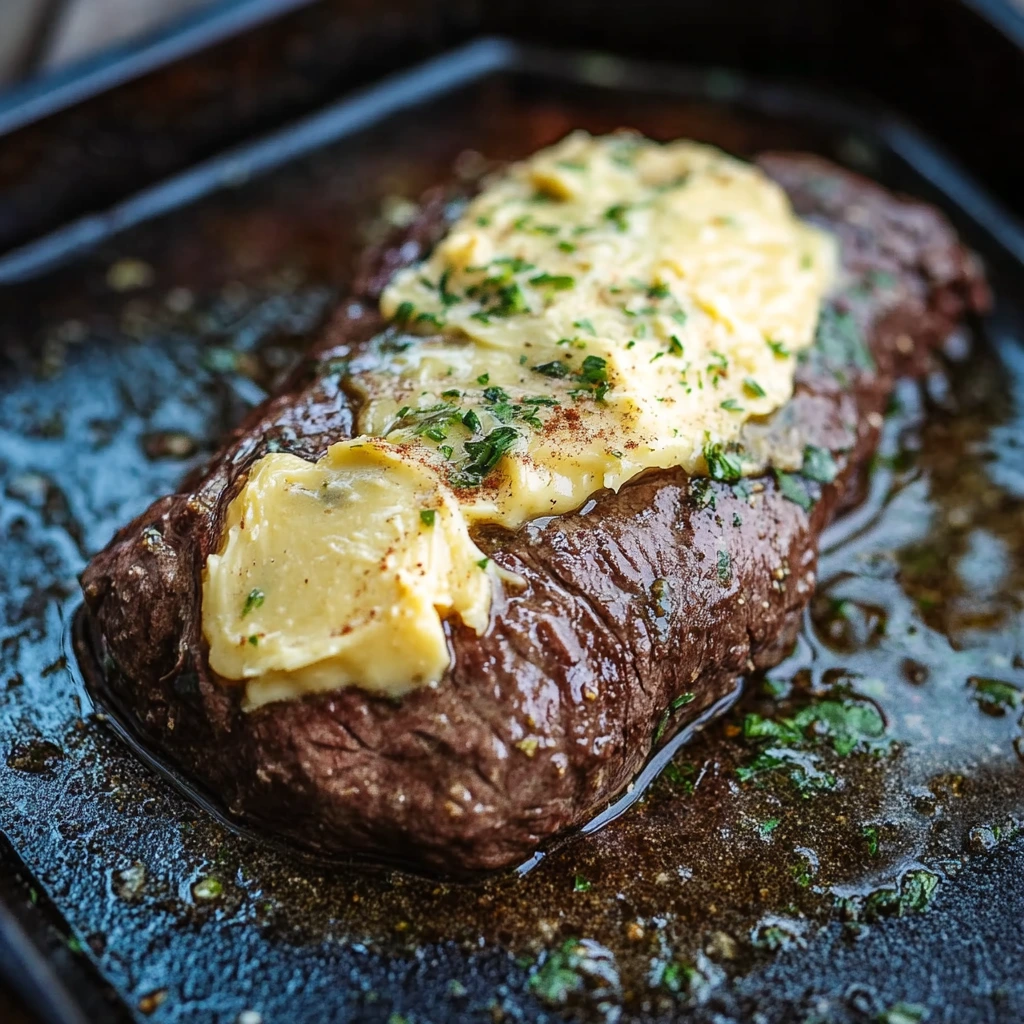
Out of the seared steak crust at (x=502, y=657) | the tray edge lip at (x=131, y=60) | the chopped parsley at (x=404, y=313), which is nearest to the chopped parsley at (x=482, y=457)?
the seared steak crust at (x=502, y=657)

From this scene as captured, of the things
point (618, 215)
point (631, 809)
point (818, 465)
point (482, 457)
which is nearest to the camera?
point (482, 457)

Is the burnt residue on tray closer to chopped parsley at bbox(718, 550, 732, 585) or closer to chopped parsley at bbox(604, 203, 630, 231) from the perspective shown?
chopped parsley at bbox(718, 550, 732, 585)

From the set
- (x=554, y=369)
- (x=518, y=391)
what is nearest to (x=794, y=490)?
(x=554, y=369)

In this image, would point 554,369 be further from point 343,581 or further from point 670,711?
point 670,711

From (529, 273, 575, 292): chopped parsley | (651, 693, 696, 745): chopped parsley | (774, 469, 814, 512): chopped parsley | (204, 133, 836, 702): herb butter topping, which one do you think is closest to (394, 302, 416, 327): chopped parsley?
(204, 133, 836, 702): herb butter topping

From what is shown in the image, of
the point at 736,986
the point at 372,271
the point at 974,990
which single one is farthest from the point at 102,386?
the point at 974,990

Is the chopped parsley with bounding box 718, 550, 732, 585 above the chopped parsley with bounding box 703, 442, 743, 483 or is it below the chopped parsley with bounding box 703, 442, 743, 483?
below
